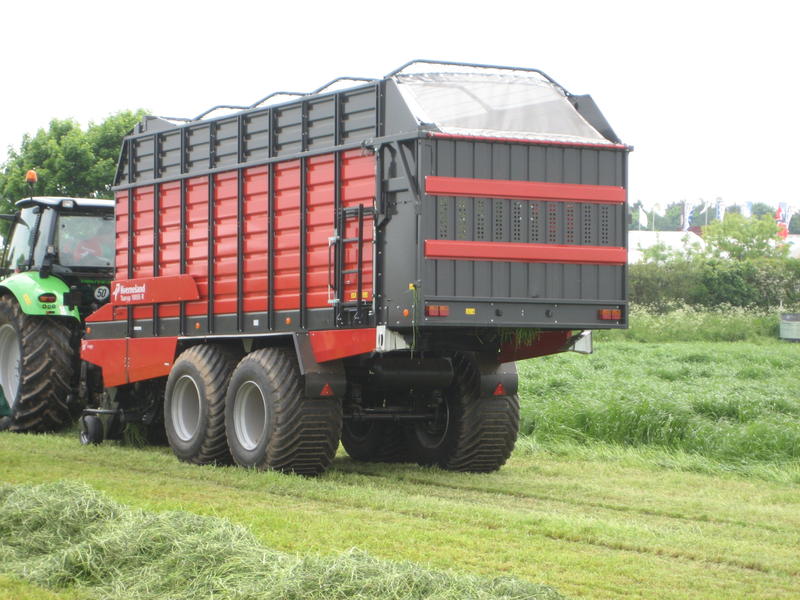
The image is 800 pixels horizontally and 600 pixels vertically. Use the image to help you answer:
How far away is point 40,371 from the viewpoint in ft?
49.0

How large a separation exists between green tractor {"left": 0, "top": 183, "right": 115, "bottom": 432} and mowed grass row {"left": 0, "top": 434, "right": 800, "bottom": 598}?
1.37 metres

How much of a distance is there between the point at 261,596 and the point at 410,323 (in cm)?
465

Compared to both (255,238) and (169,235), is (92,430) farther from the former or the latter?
(255,238)

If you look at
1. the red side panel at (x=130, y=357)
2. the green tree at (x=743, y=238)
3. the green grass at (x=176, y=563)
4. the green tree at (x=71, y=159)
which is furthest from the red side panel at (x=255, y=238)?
the green tree at (x=743, y=238)

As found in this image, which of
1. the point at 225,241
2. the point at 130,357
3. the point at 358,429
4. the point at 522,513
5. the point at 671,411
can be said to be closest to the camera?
the point at 522,513

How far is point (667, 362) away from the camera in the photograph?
24.1 m

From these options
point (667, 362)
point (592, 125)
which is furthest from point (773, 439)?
point (667, 362)

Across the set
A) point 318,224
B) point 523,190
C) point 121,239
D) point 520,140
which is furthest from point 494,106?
point 121,239

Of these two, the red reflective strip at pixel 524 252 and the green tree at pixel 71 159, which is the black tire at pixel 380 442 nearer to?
the red reflective strip at pixel 524 252

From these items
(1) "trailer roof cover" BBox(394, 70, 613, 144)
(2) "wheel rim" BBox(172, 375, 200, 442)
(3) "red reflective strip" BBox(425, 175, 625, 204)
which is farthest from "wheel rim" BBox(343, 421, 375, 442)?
(1) "trailer roof cover" BBox(394, 70, 613, 144)

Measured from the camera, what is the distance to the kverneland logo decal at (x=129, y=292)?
1374 centimetres

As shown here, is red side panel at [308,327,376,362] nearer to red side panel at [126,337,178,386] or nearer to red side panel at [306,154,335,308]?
red side panel at [306,154,335,308]

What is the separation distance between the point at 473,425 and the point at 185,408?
303 centimetres

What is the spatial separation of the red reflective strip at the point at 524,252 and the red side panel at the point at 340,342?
926 mm
